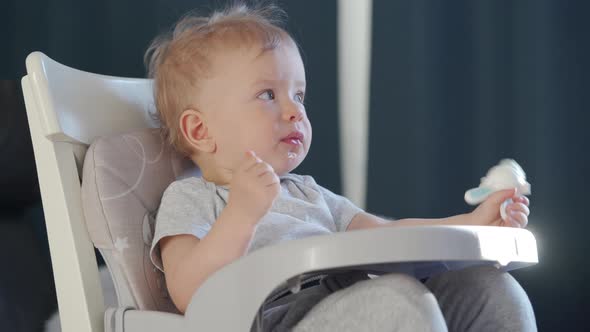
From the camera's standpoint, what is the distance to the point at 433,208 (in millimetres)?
1695

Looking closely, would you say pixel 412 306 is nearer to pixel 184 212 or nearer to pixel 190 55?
pixel 184 212

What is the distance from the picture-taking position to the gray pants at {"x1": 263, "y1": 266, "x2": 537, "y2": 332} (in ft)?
2.52

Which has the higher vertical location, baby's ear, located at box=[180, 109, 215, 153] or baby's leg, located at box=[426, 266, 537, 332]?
baby's ear, located at box=[180, 109, 215, 153]

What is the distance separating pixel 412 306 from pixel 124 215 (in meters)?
0.41

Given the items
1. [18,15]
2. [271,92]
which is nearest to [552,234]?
[271,92]

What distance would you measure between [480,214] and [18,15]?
113 centimetres

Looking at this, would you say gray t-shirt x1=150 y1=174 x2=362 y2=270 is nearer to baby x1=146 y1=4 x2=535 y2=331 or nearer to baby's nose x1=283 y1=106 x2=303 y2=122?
baby x1=146 y1=4 x2=535 y2=331

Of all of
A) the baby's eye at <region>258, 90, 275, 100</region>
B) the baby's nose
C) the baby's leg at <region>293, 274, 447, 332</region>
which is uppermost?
the baby's eye at <region>258, 90, 275, 100</region>

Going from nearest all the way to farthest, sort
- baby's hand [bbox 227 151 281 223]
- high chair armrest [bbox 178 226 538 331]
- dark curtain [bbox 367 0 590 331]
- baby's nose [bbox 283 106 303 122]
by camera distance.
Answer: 1. high chair armrest [bbox 178 226 538 331]
2. baby's hand [bbox 227 151 281 223]
3. baby's nose [bbox 283 106 303 122]
4. dark curtain [bbox 367 0 590 331]

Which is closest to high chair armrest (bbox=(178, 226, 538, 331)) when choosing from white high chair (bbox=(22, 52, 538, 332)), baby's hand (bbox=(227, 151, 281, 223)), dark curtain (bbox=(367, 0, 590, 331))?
white high chair (bbox=(22, 52, 538, 332))

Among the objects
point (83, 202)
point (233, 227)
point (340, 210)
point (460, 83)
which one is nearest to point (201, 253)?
point (233, 227)

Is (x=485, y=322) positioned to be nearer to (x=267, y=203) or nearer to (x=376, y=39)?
(x=267, y=203)

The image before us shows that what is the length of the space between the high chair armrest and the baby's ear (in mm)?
310

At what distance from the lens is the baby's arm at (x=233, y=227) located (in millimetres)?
871
